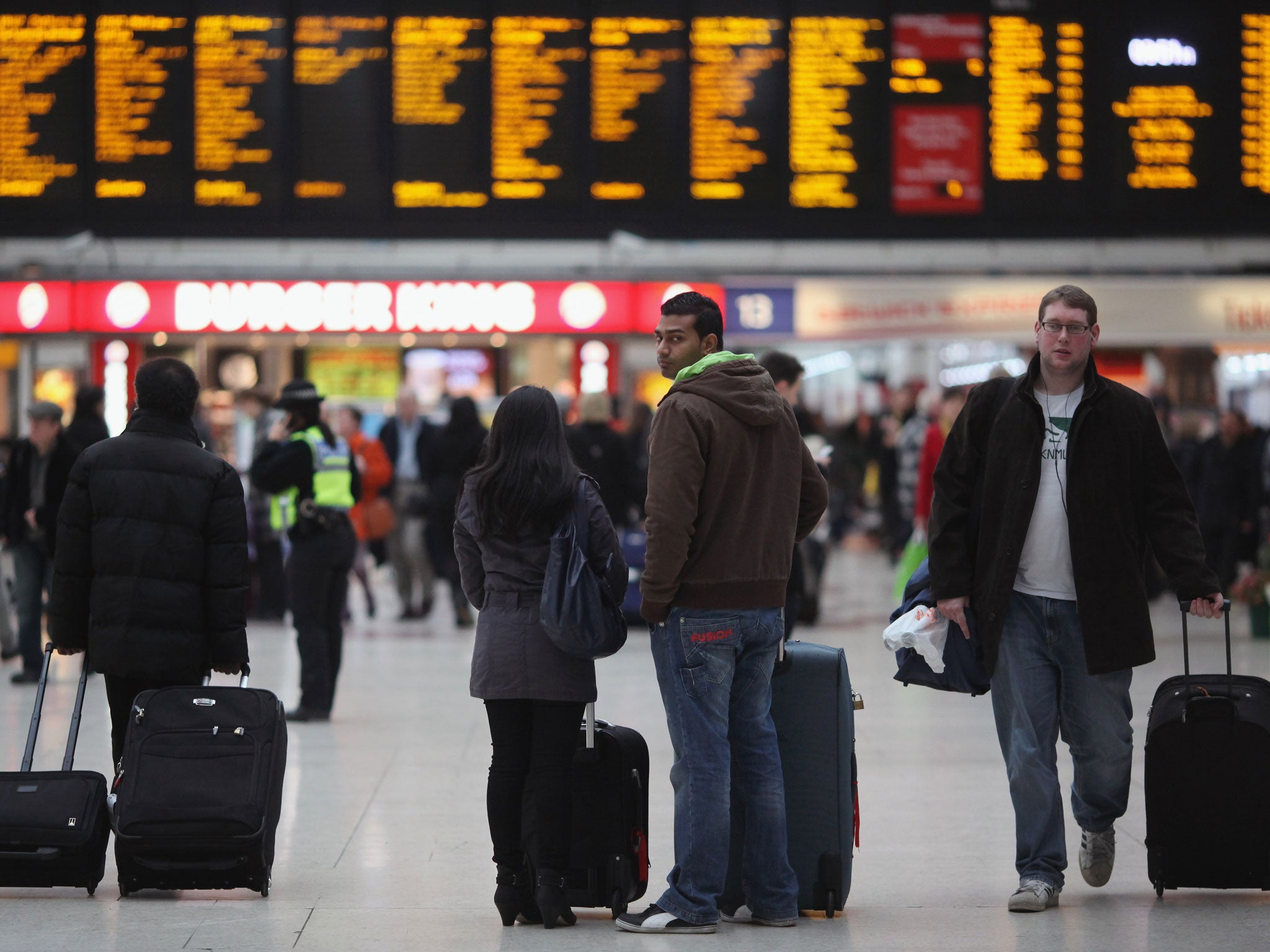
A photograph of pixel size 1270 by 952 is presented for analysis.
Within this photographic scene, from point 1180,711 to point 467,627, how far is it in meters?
8.43

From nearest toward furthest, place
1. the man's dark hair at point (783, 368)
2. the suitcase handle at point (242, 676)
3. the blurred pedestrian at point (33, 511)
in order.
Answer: the suitcase handle at point (242, 676)
the man's dark hair at point (783, 368)
the blurred pedestrian at point (33, 511)

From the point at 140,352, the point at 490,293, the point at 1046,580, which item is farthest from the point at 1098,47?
the point at 1046,580

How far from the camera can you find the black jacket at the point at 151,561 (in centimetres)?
534

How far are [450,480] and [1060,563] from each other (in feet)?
25.6

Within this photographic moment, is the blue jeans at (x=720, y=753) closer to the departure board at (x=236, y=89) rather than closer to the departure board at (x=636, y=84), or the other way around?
the departure board at (x=636, y=84)

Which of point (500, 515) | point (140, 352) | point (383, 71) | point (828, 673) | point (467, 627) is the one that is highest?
point (383, 71)

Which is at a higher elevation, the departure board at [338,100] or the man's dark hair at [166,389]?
the departure board at [338,100]

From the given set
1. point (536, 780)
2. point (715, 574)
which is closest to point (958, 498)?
point (715, 574)

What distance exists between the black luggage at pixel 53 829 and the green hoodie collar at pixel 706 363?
2130mm

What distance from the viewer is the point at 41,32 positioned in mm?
14648

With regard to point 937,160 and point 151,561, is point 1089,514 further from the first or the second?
point 937,160

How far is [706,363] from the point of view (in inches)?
187

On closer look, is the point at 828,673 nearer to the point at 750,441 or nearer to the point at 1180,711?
the point at 750,441

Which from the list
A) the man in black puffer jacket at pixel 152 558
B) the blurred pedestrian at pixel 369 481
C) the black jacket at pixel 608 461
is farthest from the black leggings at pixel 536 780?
the blurred pedestrian at pixel 369 481
